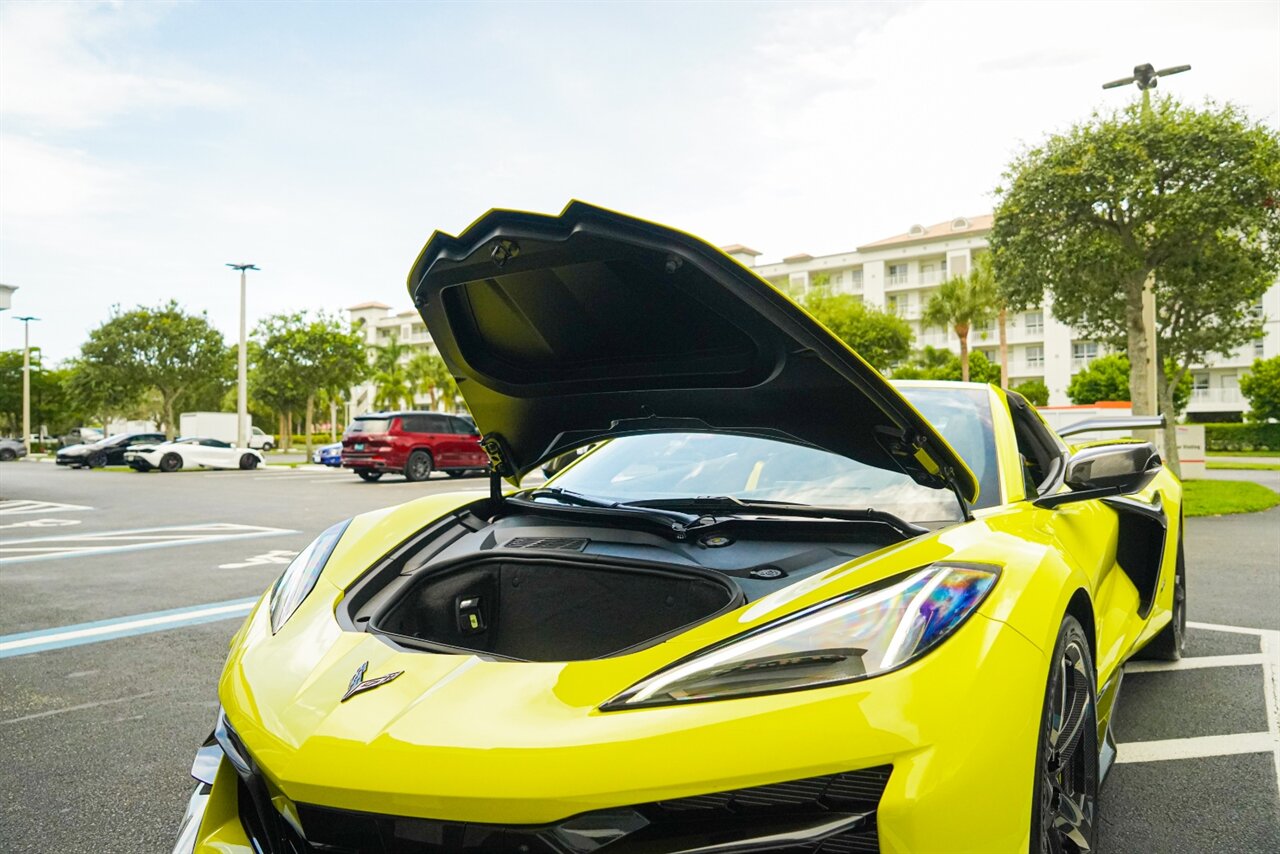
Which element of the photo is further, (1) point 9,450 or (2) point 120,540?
(1) point 9,450

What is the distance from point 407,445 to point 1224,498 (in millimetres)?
16266

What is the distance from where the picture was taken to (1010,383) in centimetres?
6769

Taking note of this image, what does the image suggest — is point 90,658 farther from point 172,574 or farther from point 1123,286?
point 1123,286

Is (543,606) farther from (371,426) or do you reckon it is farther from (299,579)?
(371,426)

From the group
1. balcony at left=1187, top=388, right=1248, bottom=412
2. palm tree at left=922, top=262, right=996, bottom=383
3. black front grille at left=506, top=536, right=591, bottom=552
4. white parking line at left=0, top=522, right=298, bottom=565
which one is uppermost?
palm tree at left=922, top=262, right=996, bottom=383

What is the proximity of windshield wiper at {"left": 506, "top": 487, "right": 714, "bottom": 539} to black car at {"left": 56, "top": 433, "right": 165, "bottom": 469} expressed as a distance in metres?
35.9

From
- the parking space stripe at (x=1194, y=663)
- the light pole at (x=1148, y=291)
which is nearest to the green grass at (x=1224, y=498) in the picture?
the light pole at (x=1148, y=291)

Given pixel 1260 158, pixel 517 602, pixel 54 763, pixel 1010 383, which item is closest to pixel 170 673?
pixel 54 763

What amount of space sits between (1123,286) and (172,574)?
15.3 meters

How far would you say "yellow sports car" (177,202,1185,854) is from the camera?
1463mm

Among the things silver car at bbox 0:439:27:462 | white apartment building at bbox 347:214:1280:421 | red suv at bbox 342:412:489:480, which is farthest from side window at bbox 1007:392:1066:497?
white apartment building at bbox 347:214:1280:421

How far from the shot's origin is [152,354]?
138 feet

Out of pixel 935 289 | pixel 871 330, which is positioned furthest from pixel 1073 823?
pixel 935 289

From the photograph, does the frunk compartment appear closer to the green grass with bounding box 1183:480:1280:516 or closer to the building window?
the green grass with bounding box 1183:480:1280:516
